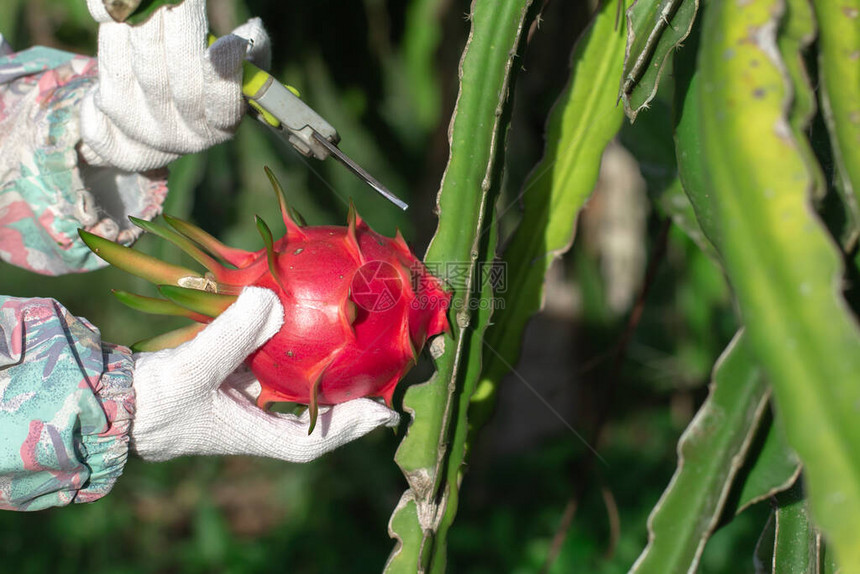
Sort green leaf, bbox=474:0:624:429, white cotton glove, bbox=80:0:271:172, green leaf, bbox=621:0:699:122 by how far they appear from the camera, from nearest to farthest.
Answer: green leaf, bbox=621:0:699:122, white cotton glove, bbox=80:0:271:172, green leaf, bbox=474:0:624:429

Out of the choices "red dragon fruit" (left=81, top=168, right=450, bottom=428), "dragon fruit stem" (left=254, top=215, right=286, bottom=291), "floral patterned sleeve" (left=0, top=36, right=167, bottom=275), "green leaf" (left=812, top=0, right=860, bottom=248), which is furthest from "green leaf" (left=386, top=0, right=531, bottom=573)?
"floral patterned sleeve" (left=0, top=36, right=167, bottom=275)

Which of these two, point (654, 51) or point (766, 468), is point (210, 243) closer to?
point (654, 51)

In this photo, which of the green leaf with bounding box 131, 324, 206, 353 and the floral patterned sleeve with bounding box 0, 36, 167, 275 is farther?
the floral patterned sleeve with bounding box 0, 36, 167, 275

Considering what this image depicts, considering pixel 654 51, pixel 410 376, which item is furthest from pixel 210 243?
pixel 410 376

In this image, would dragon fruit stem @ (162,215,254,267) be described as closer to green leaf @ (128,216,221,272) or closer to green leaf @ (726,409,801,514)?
green leaf @ (128,216,221,272)

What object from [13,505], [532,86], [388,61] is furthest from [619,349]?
[388,61]

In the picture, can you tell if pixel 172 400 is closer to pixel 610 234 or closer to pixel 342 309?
pixel 342 309
